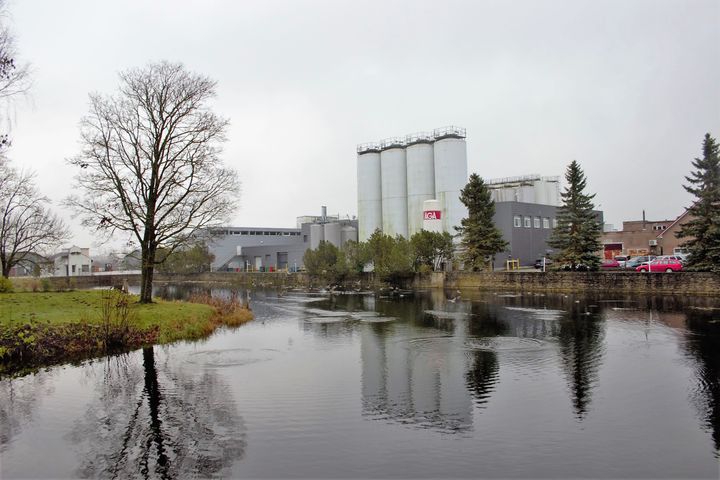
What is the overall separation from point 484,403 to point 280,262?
283ft

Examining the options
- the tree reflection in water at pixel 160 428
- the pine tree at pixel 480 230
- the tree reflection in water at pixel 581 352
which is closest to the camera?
the tree reflection in water at pixel 160 428

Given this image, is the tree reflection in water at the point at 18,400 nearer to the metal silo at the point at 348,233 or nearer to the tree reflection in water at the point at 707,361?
the tree reflection in water at the point at 707,361

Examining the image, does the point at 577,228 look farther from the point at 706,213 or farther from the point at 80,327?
the point at 80,327

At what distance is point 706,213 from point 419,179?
1373 inches

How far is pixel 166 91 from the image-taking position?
29.2 metres

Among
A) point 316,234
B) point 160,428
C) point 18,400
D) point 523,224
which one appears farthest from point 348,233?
point 160,428

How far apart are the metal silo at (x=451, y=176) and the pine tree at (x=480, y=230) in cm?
730

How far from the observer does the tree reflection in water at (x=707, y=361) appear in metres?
12.2

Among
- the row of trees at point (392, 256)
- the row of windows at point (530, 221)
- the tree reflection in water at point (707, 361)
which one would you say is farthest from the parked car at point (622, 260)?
the tree reflection in water at point (707, 361)

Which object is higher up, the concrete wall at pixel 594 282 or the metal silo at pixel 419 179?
the metal silo at pixel 419 179

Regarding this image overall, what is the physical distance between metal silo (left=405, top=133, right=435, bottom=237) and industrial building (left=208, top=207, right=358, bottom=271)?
15.5m

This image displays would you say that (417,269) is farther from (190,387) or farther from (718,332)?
(190,387)

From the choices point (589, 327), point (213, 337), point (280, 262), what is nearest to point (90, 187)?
point (213, 337)

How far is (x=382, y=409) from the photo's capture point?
13133mm
